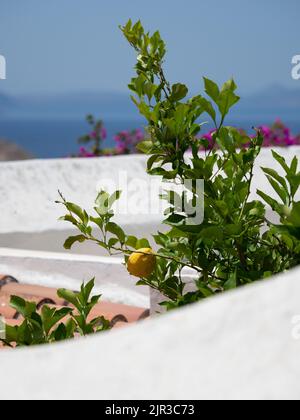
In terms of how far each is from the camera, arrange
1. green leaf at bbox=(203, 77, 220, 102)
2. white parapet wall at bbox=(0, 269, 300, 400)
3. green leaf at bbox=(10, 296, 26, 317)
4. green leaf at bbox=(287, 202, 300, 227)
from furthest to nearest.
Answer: green leaf at bbox=(10, 296, 26, 317) → green leaf at bbox=(203, 77, 220, 102) → green leaf at bbox=(287, 202, 300, 227) → white parapet wall at bbox=(0, 269, 300, 400)

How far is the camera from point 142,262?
105cm

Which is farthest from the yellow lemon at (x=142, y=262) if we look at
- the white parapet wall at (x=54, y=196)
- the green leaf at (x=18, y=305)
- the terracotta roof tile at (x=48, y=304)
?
the white parapet wall at (x=54, y=196)

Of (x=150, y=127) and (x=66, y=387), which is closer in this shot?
(x=66, y=387)

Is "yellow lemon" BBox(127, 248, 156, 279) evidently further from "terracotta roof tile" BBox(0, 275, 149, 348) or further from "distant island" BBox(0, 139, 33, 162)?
"distant island" BBox(0, 139, 33, 162)

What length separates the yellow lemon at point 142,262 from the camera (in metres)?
1.04

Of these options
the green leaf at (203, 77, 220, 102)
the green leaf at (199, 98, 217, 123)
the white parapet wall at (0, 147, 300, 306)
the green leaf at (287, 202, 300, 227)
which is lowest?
the white parapet wall at (0, 147, 300, 306)

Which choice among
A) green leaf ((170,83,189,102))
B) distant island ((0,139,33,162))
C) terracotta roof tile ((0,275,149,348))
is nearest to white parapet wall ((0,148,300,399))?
green leaf ((170,83,189,102))

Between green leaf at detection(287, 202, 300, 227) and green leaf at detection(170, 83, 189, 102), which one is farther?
green leaf at detection(170, 83, 189, 102)

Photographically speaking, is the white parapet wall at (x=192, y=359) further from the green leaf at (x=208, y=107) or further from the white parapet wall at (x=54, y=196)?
the white parapet wall at (x=54, y=196)

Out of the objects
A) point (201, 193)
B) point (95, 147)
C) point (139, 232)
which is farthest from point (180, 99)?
Answer: point (95, 147)

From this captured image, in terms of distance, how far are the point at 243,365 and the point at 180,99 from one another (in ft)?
2.21

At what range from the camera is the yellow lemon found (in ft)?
3.42
